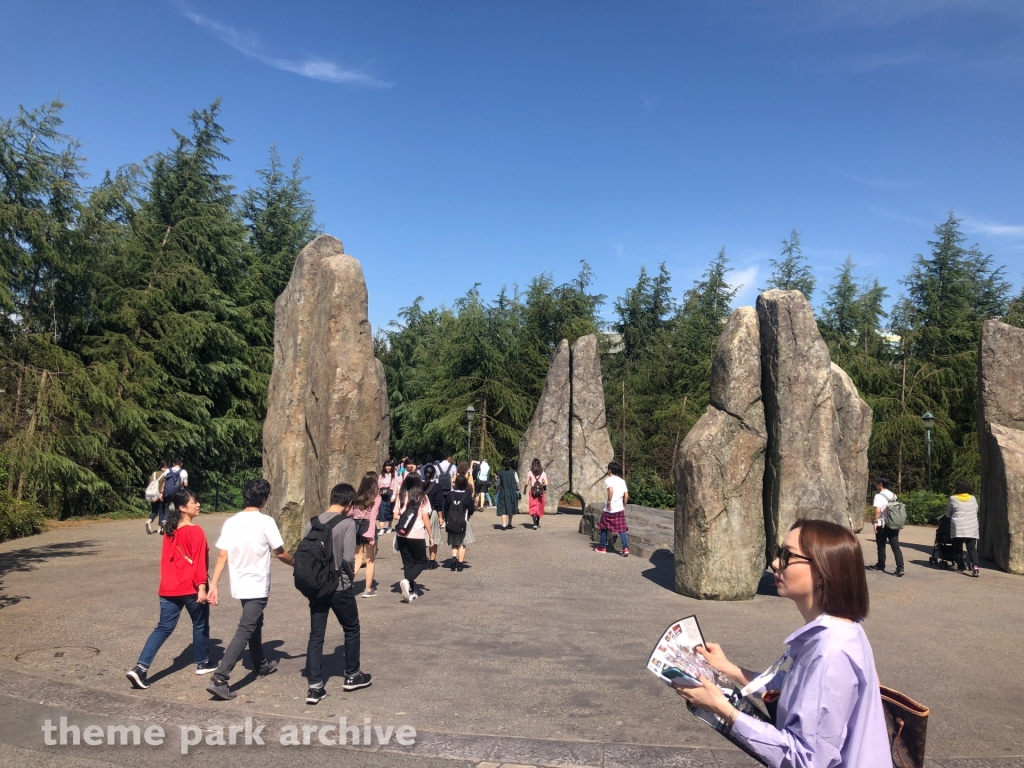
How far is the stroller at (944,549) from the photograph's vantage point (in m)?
13.2

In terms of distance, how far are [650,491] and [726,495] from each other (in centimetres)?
1491

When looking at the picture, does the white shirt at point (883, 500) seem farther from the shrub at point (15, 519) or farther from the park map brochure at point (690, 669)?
the shrub at point (15, 519)

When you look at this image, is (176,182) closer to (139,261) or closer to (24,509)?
(139,261)

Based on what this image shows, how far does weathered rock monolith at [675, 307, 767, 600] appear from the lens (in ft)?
32.8

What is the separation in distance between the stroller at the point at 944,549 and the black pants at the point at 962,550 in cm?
7

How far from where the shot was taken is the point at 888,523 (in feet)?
40.7

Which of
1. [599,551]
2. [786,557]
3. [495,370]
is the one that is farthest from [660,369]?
[786,557]

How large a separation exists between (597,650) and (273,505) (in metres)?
8.02

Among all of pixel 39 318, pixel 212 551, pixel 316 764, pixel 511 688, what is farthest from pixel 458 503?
pixel 39 318

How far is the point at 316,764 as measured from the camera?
15.6 ft

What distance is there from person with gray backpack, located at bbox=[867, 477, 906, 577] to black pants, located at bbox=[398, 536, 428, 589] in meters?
7.90

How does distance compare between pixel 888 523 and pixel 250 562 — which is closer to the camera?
pixel 250 562

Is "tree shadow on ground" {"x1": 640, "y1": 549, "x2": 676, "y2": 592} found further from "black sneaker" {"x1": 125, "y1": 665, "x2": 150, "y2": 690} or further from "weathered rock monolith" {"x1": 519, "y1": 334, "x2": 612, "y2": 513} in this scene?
"weathered rock monolith" {"x1": 519, "y1": 334, "x2": 612, "y2": 513}

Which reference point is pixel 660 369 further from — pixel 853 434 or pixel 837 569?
A: pixel 837 569
